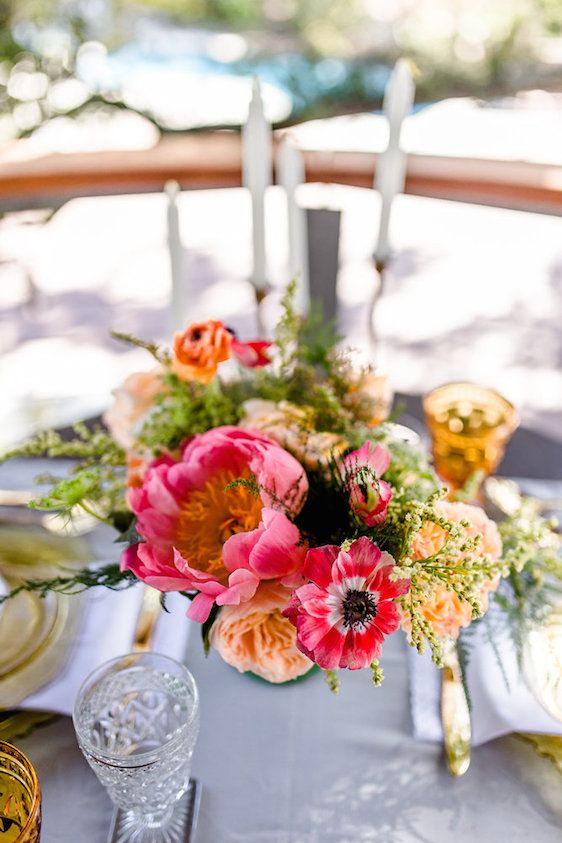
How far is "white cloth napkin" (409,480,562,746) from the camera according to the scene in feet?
2.06

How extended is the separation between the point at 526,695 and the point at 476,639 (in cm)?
6

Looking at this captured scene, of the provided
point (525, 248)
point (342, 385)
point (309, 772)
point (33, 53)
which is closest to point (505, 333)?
point (525, 248)

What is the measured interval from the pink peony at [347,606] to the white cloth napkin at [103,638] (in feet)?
0.84

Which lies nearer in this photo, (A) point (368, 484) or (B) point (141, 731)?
(A) point (368, 484)

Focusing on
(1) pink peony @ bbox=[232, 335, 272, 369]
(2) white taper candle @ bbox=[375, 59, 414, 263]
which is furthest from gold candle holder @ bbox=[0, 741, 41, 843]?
(2) white taper candle @ bbox=[375, 59, 414, 263]

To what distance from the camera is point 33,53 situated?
4020 millimetres

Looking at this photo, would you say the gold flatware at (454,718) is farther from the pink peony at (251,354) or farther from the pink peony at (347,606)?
the pink peony at (251,354)

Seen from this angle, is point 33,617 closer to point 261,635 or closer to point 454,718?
point 261,635

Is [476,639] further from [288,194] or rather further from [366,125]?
[366,125]

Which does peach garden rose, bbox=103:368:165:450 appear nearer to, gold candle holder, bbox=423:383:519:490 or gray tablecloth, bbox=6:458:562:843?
gray tablecloth, bbox=6:458:562:843

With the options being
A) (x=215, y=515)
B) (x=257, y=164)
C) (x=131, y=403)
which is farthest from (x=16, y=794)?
(x=257, y=164)

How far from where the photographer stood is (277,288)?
297 cm

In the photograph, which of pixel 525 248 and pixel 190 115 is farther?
pixel 190 115

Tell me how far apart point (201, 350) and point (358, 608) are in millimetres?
280
